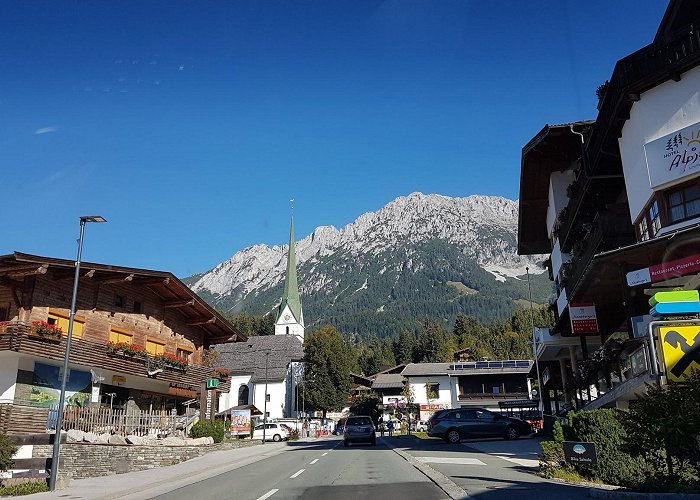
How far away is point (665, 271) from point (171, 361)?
25.1 m

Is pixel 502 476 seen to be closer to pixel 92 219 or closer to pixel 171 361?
pixel 92 219

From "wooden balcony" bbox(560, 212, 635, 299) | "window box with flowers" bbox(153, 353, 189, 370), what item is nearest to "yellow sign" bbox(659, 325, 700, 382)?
"wooden balcony" bbox(560, 212, 635, 299)

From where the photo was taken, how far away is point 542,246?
38688 mm

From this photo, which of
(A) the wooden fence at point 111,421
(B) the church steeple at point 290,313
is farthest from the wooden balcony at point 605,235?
(B) the church steeple at point 290,313

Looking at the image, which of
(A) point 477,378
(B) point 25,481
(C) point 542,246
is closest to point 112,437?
(B) point 25,481

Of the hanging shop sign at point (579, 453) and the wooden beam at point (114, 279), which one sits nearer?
the hanging shop sign at point (579, 453)

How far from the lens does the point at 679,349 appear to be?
11.5m

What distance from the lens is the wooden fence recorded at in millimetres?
23562

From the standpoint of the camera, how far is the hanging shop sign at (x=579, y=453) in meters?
12.5

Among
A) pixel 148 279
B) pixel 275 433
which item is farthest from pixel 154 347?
pixel 275 433

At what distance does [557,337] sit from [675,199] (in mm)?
14782

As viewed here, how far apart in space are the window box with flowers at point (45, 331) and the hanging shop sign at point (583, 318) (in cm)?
2206

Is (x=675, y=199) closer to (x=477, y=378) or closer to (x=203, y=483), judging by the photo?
(x=203, y=483)

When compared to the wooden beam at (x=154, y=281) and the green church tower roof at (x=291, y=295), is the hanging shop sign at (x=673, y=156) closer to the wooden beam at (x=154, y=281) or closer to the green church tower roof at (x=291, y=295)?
the wooden beam at (x=154, y=281)
